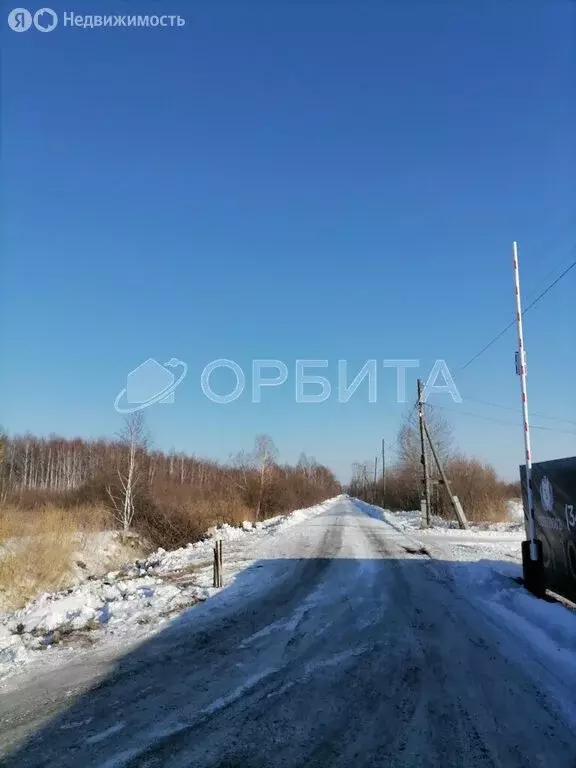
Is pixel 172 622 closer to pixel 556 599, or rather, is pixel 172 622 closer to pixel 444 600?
pixel 444 600

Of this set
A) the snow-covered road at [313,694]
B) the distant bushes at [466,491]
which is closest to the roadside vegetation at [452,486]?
the distant bushes at [466,491]

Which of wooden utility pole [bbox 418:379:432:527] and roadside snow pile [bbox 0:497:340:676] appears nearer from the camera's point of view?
roadside snow pile [bbox 0:497:340:676]

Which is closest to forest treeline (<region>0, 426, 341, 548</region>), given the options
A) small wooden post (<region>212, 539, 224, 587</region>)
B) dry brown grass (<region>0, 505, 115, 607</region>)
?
dry brown grass (<region>0, 505, 115, 607</region>)

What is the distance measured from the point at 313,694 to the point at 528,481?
5.78 metres

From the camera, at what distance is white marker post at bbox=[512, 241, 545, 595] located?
340 inches

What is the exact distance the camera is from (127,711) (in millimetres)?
4695

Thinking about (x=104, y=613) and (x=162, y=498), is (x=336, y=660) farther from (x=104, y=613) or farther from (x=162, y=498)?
(x=162, y=498)

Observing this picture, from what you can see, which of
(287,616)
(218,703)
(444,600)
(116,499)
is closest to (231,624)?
(287,616)

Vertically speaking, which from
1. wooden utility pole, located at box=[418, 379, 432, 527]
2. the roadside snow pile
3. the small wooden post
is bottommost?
the roadside snow pile

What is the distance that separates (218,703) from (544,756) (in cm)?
257

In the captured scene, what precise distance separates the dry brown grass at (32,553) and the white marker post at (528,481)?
10.3m

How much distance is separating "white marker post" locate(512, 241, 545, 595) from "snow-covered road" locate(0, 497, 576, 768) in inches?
30.8

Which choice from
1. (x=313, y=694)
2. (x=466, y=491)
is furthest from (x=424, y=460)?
(x=313, y=694)

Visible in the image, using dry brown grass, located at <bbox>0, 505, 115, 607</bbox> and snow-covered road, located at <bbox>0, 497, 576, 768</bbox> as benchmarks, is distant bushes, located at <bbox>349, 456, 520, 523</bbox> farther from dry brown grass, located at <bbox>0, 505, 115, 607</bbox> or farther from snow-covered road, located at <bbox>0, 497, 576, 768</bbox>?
snow-covered road, located at <bbox>0, 497, 576, 768</bbox>
